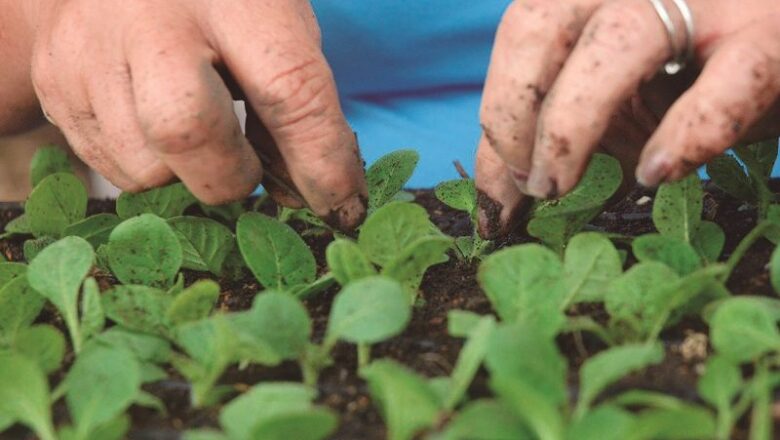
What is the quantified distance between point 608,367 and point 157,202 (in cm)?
43

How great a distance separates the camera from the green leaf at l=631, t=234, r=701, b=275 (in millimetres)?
437

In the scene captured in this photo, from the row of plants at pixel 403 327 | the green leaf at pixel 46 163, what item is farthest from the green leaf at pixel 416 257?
the green leaf at pixel 46 163

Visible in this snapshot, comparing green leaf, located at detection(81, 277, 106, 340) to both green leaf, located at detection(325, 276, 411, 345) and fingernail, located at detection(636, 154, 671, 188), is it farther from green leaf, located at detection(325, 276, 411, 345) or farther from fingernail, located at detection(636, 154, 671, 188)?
fingernail, located at detection(636, 154, 671, 188)

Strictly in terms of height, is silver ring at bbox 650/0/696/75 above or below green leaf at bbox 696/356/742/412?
above

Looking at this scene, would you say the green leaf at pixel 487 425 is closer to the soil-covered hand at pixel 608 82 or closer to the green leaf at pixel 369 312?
the green leaf at pixel 369 312

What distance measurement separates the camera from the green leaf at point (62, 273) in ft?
1.48

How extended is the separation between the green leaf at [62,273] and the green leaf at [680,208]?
30 centimetres

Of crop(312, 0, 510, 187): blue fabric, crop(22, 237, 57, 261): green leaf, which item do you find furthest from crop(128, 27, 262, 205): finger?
crop(312, 0, 510, 187): blue fabric

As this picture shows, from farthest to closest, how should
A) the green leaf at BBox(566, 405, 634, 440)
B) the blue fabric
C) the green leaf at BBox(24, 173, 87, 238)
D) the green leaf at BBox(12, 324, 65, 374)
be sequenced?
the blue fabric < the green leaf at BBox(24, 173, 87, 238) < the green leaf at BBox(12, 324, 65, 374) < the green leaf at BBox(566, 405, 634, 440)

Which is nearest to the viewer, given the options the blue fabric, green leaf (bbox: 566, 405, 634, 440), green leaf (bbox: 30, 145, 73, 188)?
green leaf (bbox: 566, 405, 634, 440)

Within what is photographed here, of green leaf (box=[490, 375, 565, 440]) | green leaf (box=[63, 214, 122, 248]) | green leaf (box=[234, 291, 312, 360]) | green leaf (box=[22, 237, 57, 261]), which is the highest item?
green leaf (box=[490, 375, 565, 440])

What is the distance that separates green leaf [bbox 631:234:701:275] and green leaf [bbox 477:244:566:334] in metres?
0.06

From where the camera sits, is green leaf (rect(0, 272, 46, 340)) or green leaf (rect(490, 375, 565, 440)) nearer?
green leaf (rect(490, 375, 565, 440))

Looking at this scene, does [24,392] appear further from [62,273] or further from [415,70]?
[415,70]
